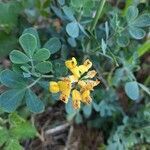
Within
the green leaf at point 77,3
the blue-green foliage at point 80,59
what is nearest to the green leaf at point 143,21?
the blue-green foliage at point 80,59

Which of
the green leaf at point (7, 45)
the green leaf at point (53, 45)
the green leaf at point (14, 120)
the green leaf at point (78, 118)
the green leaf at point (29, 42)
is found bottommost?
the green leaf at point (78, 118)

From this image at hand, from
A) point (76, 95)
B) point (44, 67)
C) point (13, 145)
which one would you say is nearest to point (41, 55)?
point (44, 67)

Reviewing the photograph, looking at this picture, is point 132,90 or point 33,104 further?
point 132,90

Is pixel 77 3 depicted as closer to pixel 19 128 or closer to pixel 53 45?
pixel 53 45

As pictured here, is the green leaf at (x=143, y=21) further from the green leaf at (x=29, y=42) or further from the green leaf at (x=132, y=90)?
the green leaf at (x=29, y=42)

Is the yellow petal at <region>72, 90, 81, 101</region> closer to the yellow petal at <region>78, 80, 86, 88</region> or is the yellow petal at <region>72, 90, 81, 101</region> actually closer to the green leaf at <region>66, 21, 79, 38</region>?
the yellow petal at <region>78, 80, 86, 88</region>

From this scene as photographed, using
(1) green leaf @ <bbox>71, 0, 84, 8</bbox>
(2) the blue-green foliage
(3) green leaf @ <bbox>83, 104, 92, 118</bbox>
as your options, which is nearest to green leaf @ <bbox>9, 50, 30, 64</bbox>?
(2) the blue-green foliage
